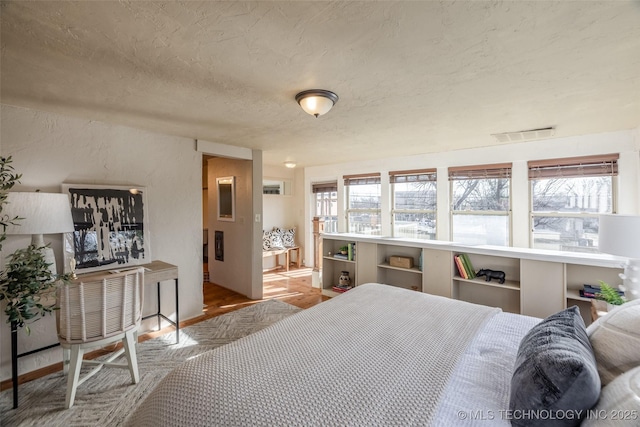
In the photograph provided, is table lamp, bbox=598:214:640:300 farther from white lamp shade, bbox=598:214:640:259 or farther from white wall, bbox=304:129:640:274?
white wall, bbox=304:129:640:274

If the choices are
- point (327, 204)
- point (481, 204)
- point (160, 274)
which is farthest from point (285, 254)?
point (481, 204)

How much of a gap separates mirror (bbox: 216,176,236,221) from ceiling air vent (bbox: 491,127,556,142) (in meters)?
3.69

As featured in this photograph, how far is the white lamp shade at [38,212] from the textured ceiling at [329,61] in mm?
775

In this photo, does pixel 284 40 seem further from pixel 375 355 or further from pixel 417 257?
pixel 417 257

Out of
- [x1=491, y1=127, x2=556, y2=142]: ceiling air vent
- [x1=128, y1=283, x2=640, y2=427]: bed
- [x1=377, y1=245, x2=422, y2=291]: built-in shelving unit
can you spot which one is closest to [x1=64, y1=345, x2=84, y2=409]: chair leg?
[x1=128, y1=283, x2=640, y2=427]: bed

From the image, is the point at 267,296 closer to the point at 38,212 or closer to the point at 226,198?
the point at 226,198

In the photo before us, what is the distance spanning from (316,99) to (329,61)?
15.5 inches

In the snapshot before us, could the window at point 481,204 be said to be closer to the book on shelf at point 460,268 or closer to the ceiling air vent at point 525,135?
the ceiling air vent at point 525,135

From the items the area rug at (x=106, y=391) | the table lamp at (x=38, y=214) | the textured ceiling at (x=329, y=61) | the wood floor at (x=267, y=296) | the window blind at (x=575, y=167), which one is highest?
the textured ceiling at (x=329, y=61)

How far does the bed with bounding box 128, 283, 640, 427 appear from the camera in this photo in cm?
93

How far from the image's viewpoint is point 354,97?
2.14 meters

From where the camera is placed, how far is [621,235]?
1.92m

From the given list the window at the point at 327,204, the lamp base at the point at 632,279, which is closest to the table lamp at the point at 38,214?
the window at the point at 327,204

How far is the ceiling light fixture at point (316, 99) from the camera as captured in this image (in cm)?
199
